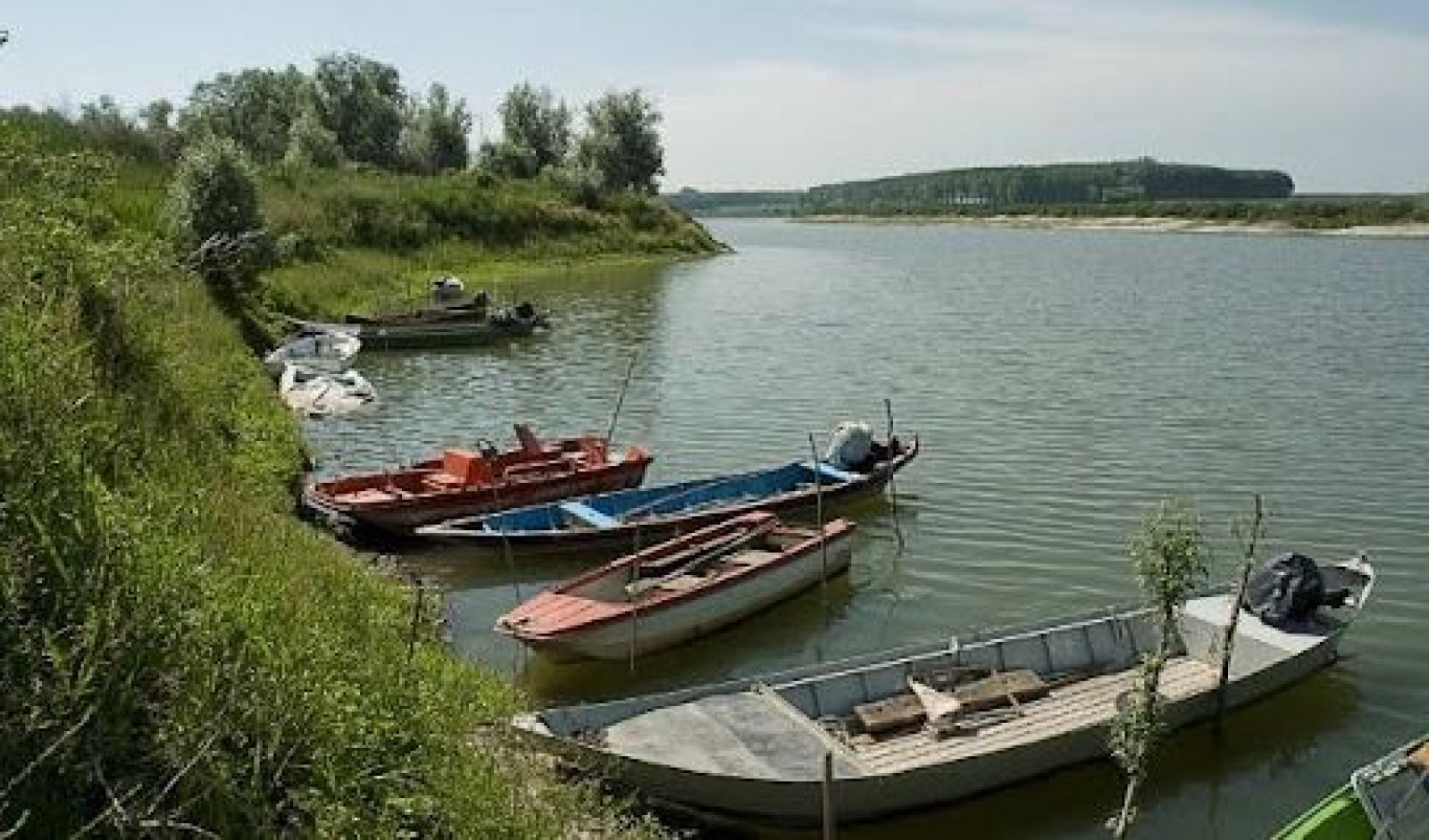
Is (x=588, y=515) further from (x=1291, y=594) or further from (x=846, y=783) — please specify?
(x=1291, y=594)

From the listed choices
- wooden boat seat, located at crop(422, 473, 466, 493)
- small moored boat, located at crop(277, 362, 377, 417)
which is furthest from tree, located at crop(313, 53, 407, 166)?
wooden boat seat, located at crop(422, 473, 466, 493)

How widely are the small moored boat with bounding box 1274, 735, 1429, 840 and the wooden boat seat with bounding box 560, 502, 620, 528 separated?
11.7 m

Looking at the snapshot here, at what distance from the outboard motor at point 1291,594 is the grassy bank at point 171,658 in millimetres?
9304

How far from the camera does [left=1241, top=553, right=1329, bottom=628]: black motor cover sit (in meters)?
16.1

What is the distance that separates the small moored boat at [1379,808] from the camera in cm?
1084

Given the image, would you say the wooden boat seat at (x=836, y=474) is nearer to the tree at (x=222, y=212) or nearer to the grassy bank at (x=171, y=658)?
the grassy bank at (x=171, y=658)

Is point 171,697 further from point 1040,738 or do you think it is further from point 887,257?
point 887,257

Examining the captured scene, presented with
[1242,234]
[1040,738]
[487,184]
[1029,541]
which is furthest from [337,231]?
[1242,234]

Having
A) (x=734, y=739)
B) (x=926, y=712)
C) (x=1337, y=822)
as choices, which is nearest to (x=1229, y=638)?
(x=926, y=712)

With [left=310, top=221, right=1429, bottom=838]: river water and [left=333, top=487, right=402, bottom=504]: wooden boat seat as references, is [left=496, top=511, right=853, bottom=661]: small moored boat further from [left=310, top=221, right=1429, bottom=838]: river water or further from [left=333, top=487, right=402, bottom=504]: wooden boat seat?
[left=333, top=487, right=402, bottom=504]: wooden boat seat

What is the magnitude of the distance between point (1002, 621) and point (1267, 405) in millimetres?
16953

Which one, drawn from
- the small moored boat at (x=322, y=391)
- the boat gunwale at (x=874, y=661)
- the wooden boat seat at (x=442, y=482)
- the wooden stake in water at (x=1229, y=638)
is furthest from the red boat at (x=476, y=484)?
the wooden stake in water at (x=1229, y=638)

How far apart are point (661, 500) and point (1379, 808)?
12754mm

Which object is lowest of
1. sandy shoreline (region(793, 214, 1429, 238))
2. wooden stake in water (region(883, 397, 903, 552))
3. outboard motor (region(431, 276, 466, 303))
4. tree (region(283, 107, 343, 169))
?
sandy shoreline (region(793, 214, 1429, 238))
